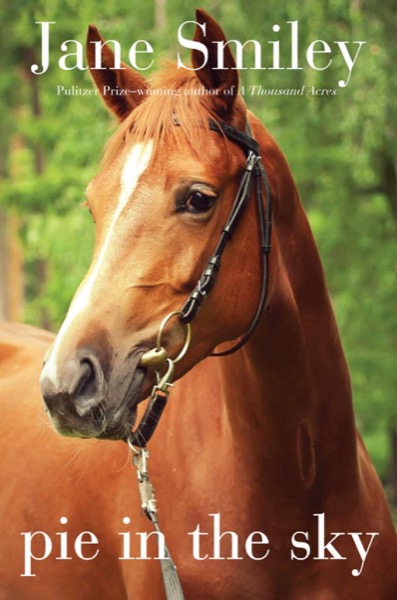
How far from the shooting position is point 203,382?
362cm

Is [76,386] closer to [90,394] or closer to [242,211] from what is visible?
[90,394]

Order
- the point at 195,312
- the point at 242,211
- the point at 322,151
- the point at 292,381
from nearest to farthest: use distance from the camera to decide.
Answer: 1. the point at 195,312
2. the point at 242,211
3. the point at 292,381
4. the point at 322,151

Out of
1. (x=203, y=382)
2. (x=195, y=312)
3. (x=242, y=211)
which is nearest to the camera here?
(x=195, y=312)

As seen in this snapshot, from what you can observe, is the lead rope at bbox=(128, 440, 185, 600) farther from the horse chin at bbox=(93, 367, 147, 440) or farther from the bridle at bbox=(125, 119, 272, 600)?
the horse chin at bbox=(93, 367, 147, 440)

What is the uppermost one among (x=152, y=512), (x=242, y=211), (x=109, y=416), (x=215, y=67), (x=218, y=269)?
(x=215, y=67)

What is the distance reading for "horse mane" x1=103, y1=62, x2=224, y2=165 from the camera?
309 centimetres

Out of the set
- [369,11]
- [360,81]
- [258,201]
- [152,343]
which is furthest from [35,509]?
[369,11]

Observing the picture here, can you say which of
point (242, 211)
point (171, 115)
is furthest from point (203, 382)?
point (171, 115)

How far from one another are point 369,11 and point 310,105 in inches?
38.5

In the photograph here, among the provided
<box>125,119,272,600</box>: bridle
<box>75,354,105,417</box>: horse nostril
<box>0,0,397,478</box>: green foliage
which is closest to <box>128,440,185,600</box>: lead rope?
<box>125,119,272,600</box>: bridle

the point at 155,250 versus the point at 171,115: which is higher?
the point at 171,115

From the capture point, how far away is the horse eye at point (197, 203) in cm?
303

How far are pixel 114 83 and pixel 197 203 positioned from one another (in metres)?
0.63

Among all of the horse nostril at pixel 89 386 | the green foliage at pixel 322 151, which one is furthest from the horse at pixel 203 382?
the green foliage at pixel 322 151
